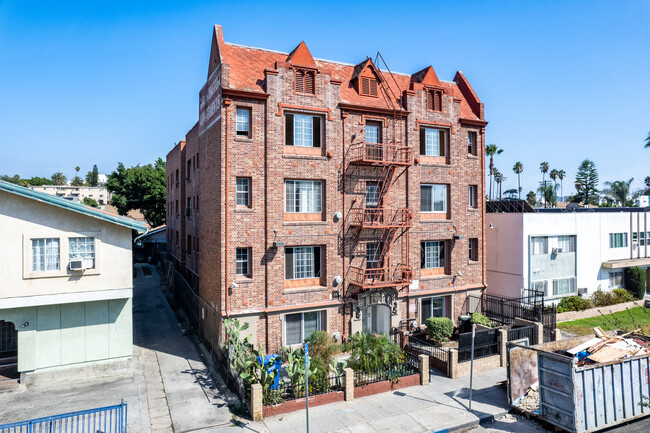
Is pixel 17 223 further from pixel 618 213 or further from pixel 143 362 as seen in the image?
pixel 618 213

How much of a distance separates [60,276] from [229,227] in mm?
6965

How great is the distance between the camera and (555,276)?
28.1 meters

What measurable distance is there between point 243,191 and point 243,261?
130 inches

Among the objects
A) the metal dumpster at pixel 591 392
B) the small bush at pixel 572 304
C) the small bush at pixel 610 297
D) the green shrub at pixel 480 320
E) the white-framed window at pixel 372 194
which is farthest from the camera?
the small bush at pixel 610 297

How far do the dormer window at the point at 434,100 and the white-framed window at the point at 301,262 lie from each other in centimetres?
1071

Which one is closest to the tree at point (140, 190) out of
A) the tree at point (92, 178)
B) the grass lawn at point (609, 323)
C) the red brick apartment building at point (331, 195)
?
the red brick apartment building at point (331, 195)

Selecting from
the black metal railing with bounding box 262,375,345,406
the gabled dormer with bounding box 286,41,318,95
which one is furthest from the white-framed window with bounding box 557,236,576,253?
the black metal railing with bounding box 262,375,345,406

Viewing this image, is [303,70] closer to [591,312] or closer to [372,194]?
[372,194]

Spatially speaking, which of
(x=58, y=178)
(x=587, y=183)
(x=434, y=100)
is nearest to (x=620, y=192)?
(x=587, y=183)

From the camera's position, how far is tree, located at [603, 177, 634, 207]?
80938 millimetres

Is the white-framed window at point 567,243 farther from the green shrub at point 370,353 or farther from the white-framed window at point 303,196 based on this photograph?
the white-framed window at point 303,196

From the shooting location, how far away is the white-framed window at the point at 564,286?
1113 inches

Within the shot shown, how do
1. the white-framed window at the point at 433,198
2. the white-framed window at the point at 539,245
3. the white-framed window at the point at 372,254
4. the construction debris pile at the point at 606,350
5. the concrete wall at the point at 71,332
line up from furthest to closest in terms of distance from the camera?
the white-framed window at the point at 539,245 < the white-framed window at the point at 433,198 < the white-framed window at the point at 372,254 < the concrete wall at the point at 71,332 < the construction debris pile at the point at 606,350

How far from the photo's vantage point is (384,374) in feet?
53.8
